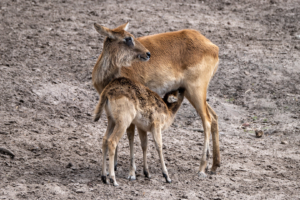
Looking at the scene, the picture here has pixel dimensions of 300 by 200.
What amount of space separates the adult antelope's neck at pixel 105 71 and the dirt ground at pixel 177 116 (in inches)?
49.3

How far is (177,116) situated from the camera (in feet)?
28.1

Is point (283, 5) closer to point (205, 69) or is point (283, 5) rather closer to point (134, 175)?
point (205, 69)

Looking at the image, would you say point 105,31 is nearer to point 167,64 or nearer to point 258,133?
point 167,64

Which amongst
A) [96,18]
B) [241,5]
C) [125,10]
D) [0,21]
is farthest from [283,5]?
[0,21]

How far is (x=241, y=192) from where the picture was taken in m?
5.61

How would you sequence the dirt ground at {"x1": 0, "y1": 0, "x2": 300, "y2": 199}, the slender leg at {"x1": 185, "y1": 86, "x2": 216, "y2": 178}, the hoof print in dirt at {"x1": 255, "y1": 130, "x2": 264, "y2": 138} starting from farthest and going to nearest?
the hoof print in dirt at {"x1": 255, "y1": 130, "x2": 264, "y2": 138}, the slender leg at {"x1": 185, "y1": 86, "x2": 216, "y2": 178}, the dirt ground at {"x1": 0, "y1": 0, "x2": 300, "y2": 199}

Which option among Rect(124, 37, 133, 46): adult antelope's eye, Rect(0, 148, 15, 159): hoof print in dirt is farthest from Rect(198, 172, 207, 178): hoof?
Rect(0, 148, 15, 159): hoof print in dirt

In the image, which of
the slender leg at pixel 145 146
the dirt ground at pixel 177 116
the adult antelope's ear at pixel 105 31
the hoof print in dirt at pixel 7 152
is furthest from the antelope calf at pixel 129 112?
the hoof print in dirt at pixel 7 152

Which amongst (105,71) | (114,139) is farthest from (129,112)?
(105,71)

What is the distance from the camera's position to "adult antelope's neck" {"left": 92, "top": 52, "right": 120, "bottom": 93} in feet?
19.6

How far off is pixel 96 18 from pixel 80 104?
4.12 m

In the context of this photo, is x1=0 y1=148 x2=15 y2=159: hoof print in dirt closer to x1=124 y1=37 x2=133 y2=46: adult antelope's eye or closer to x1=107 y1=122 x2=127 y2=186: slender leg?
x1=107 y1=122 x2=127 y2=186: slender leg

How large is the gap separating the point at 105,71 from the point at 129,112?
82cm

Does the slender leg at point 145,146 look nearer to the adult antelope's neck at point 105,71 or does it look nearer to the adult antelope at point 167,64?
the adult antelope at point 167,64
